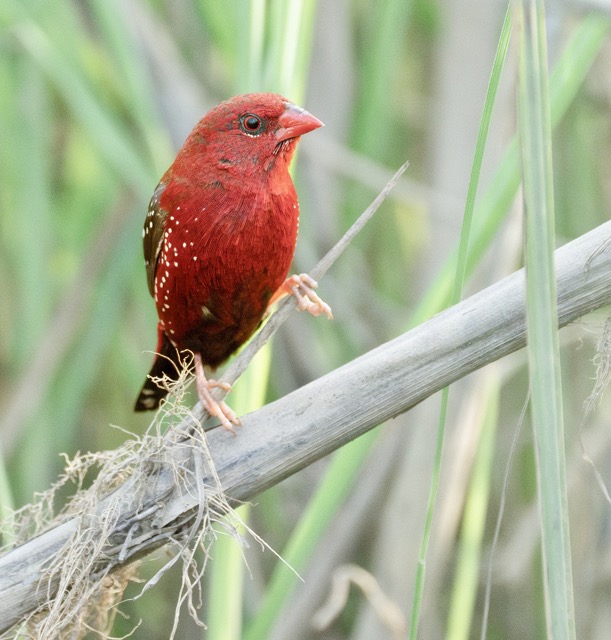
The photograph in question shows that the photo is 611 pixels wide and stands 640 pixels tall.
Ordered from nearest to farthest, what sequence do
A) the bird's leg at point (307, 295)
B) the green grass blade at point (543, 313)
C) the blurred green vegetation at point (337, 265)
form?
1. the green grass blade at point (543, 313)
2. the bird's leg at point (307, 295)
3. the blurred green vegetation at point (337, 265)

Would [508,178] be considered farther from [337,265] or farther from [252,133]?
[337,265]

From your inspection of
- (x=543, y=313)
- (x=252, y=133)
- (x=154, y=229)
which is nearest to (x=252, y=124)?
(x=252, y=133)

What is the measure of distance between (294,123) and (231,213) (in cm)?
26

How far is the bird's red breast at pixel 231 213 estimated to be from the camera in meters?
2.10

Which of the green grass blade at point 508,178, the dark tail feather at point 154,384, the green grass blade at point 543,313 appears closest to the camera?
the green grass blade at point 543,313

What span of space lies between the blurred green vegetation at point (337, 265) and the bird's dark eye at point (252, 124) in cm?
22

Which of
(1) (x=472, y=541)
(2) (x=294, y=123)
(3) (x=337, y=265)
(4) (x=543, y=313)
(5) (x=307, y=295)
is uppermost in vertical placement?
(2) (x=294, y=123)

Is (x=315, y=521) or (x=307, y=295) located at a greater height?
(x=307, y=295)

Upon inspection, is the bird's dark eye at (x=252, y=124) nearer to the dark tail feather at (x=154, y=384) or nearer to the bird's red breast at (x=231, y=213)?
the bird's red breast at (x=231, y=213)

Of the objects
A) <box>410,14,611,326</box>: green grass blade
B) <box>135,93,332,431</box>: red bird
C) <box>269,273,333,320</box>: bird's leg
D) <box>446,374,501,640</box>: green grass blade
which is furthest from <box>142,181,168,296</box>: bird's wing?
<box>446,374,501,640</box>: green grass blade

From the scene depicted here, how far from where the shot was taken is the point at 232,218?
6.88 feet

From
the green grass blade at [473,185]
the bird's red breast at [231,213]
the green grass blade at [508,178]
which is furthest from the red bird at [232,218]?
the green grass blade at [473,185]

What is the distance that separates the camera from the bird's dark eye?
7.09 ft

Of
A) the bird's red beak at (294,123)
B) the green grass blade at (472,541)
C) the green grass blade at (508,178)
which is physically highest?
the bird's red beak at (294,123)
